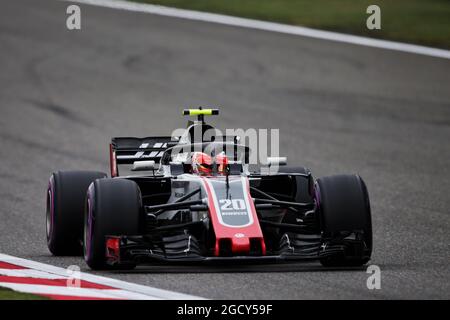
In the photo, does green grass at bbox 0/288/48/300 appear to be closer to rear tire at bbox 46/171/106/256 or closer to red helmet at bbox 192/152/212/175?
rear tire at bbox 46/171/106/256

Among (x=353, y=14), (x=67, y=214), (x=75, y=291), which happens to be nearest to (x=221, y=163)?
(x=67, y=214)

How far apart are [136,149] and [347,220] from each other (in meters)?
3.48

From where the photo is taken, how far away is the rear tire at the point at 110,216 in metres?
11.3

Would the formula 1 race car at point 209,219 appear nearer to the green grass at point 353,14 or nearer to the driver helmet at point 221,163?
the driver helmet at point 221,163

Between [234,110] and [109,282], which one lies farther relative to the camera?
[234,110]

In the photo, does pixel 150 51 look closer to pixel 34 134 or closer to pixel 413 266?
A: pixel 34 134

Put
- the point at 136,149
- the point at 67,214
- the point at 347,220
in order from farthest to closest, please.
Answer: the point at 136,149
the point at 67,214
the point at 347,220

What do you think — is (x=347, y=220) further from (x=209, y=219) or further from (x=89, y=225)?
(x=89, y=225)

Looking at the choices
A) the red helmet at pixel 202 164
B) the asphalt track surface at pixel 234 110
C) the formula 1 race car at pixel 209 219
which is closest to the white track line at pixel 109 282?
the asphalt track surface at pixel 234 110

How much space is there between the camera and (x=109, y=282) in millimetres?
10625

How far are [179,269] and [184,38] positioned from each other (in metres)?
19.1

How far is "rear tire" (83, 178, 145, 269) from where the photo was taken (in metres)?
11.3

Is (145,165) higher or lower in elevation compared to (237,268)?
higher

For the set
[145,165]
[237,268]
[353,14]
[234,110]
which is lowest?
[237,268]
